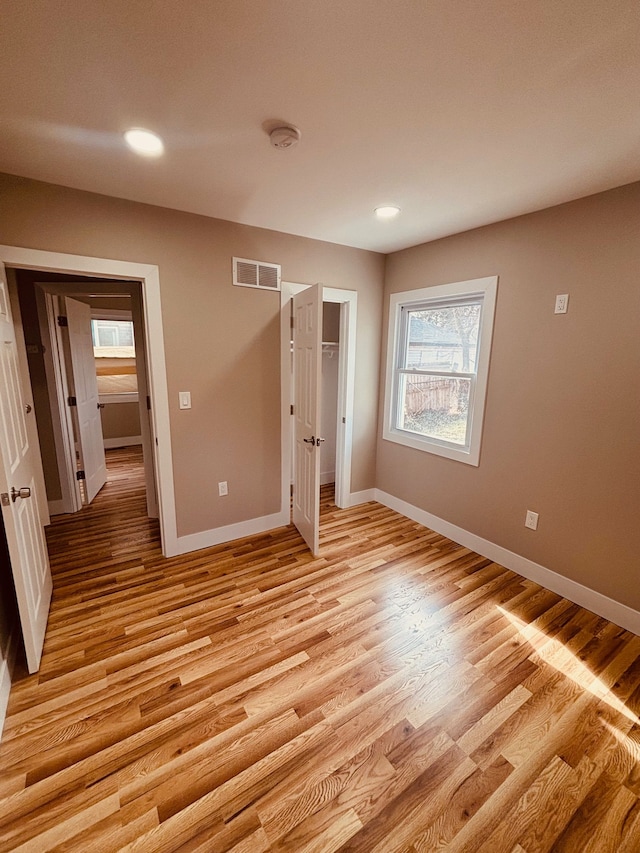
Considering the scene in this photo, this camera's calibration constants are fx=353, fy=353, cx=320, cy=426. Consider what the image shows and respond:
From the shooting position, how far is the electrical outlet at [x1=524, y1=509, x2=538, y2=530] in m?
2.49

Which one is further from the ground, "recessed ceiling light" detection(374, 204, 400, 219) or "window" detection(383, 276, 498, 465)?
"recessed ceiling light" detection(374, 204, 400, 219)

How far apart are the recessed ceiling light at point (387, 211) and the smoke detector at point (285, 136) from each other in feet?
2.98

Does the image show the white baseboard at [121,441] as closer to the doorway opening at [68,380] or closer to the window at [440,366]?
the doorway opening at [68,380]

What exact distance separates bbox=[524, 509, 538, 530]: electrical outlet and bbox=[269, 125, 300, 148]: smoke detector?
265 centimetres

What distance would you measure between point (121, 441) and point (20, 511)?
4582mm

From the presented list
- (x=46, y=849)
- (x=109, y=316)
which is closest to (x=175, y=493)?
(x=46, y=849)

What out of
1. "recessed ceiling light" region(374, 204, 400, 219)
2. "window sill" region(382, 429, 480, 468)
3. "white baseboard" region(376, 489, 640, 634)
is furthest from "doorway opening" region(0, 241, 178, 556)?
"white baseboard" region(376, 489, 640, 634)

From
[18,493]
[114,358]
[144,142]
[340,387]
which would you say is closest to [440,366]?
[340,387]

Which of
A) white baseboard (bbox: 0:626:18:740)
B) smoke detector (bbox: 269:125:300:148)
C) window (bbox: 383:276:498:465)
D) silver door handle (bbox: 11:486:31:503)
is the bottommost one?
white baseboard (bbox: 0:626:18:740)

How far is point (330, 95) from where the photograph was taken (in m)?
1.31

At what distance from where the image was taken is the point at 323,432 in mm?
4328

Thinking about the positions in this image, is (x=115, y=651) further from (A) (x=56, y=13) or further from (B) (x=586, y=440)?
(B) (x=586, y=440)

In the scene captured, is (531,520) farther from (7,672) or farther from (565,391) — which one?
(7,672)

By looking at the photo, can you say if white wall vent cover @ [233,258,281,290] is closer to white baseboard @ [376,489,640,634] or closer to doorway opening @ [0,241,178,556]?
doorway opening @ [0,241,178,556]
